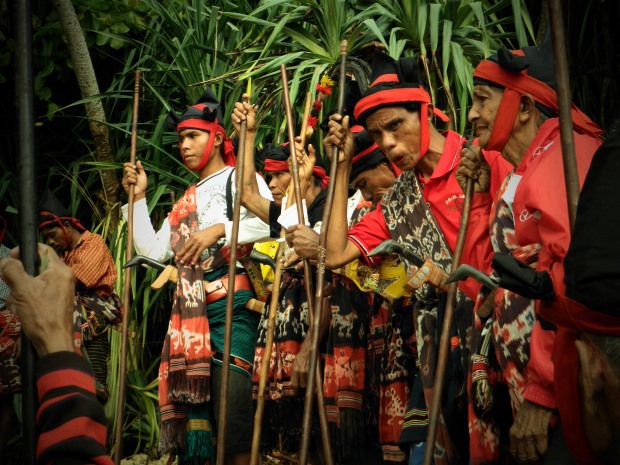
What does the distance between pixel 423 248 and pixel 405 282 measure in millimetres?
211

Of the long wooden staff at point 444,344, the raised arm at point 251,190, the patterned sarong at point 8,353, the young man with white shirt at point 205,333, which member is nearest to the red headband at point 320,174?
the young man with white shirt at point 205,333

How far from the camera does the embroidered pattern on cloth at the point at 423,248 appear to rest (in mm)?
3980

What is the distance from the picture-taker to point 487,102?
3574 mm

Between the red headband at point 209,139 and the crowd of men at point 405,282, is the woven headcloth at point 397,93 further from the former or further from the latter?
the red headband at point 209,139

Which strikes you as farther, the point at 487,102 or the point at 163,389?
the point at 163,389

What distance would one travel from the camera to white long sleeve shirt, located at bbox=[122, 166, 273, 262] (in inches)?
210

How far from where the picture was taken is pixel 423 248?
13.7 ft

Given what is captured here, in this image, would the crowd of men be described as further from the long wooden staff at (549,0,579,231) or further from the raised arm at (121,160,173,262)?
the long wooden staff at (549,0,579,231)

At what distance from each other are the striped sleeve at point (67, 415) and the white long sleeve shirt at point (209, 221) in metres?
3.25

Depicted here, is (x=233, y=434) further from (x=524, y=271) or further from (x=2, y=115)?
(x=2, y=115)

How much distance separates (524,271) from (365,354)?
2797mm

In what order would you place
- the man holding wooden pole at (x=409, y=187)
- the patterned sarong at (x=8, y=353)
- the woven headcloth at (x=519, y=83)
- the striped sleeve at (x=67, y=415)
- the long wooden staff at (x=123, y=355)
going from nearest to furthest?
the striped sleeve at (x=67, y=415)
the woven headcloth at (x=519, y=83)
the man holding wooden pole at (x=409, y=187)
the long wooden staff at (x=123, y=355)
the patterned sarong at (x=8, y=353)

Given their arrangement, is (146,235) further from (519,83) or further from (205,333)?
(519,83)

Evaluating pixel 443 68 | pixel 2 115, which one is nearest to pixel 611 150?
pixel 443 68
